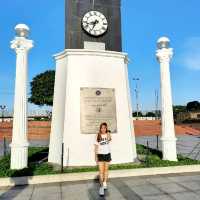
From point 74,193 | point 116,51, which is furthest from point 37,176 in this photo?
point 116,51

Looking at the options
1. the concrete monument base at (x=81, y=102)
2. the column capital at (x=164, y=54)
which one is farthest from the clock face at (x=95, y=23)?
the column capital at (x=164, y=54)

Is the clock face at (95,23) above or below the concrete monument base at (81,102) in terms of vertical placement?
above

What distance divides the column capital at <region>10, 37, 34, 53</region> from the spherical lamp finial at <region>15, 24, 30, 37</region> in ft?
0.60

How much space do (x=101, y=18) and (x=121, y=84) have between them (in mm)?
2800

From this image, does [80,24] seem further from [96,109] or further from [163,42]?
[163,42]

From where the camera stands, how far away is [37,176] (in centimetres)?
998

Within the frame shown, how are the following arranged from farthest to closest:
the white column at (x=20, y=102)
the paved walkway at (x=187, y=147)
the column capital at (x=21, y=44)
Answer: the paved walkway at (x=187, y=147)
the column capital at (x=21, y=44)
the white column at (x=20, y=102)

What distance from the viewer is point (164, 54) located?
13.6 metres

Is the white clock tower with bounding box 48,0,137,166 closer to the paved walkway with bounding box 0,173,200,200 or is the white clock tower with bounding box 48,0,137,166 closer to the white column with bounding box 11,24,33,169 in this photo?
the white column with bounding box 11,24,33,169

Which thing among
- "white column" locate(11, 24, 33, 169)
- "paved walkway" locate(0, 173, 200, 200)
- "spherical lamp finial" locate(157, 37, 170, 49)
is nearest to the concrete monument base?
"white column" locate(11, 24, 33, 169)

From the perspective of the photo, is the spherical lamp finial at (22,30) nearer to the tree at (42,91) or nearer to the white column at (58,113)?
the white column at (58,113)

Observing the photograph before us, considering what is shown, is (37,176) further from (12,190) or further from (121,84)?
(121,84)

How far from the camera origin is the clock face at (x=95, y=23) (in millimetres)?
12836

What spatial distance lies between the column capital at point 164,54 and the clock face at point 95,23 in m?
2.57
